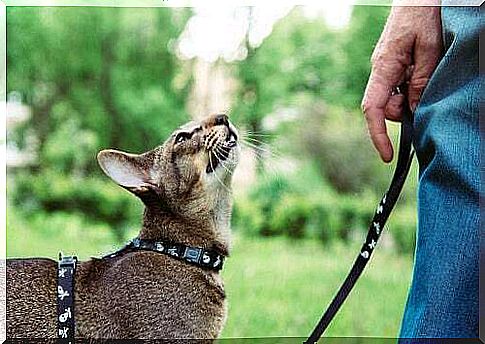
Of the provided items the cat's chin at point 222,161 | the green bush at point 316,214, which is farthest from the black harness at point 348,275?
the green bush at point 316,214

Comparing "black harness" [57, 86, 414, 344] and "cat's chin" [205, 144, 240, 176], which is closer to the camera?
"black harness" [57, 86, 414, 344]

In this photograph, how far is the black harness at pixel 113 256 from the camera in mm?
1344

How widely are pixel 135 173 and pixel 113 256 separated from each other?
141mm

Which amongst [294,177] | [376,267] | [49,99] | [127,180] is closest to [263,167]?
[294,177]

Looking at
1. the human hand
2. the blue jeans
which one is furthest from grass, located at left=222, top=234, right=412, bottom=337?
the blue jeans

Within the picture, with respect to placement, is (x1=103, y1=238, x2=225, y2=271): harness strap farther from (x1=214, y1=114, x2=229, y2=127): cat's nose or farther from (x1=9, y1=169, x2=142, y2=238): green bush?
(x1=9, y1=169, x2=142, y2=238): green bush

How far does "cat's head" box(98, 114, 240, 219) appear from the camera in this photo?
1449 millimetres

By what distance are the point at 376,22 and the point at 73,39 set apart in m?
0.96

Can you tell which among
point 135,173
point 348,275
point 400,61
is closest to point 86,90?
point 135,173

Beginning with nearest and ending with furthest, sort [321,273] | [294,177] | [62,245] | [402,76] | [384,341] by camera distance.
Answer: [402,76], [384,341], [62,245], [321,273], [294,177]

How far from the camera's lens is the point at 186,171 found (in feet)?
4.76

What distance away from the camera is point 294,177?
9.64 feet

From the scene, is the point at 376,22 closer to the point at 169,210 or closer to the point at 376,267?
the point at 376,267

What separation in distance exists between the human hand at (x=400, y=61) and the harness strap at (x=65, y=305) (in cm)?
53
